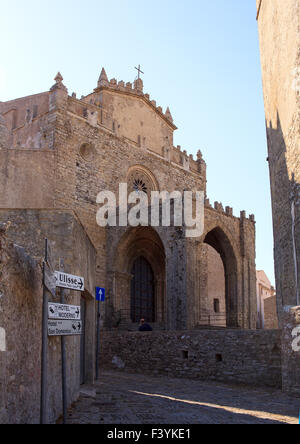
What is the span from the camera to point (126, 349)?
1359 cm

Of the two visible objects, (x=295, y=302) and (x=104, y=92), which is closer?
(x=295, y=302)

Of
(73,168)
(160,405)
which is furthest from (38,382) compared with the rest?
(73,168)

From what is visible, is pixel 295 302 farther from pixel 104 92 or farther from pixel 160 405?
pixel 104 92

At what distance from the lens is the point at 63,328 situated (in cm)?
518

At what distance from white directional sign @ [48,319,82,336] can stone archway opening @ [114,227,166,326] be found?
519 inches

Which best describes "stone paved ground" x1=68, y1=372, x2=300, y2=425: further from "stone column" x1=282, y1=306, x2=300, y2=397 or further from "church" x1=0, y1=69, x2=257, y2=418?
"church" x1=0, y1=69, x2=257, y2=418

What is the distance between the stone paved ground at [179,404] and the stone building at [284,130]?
3482 millimetres

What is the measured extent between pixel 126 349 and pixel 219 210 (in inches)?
312

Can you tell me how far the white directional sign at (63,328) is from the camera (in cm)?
489

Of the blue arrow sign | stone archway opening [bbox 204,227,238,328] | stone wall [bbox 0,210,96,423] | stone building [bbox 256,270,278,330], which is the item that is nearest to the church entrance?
stone archway opening [bbox 204,227,238,328]

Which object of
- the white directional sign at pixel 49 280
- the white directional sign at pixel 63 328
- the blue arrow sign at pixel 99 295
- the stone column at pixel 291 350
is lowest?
the stone column at pixel 291 350

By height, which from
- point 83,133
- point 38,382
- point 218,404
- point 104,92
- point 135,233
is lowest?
point 218,404

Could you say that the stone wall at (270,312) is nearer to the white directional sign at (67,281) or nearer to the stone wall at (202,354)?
the stone wall at (202,354)

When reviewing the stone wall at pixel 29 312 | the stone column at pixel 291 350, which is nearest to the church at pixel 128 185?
the stone column at pixel 291 350
